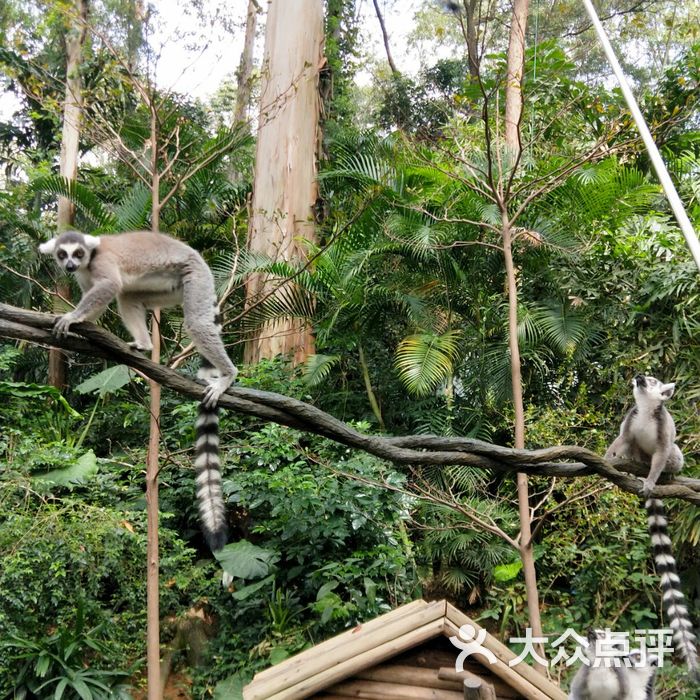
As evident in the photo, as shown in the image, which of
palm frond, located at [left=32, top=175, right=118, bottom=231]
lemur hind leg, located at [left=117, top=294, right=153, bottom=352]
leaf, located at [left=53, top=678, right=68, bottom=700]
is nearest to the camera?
lemur hind leg, located at [left=117, top=294, right=153, bottom=352]

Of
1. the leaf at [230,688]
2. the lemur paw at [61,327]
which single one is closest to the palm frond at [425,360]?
the leaf at [230,688]

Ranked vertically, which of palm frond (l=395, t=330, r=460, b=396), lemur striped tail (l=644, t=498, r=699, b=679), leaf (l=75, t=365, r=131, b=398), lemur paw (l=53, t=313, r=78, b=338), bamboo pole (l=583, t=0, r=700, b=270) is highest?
palm frond (l=395, t=330, r=460, b=396)

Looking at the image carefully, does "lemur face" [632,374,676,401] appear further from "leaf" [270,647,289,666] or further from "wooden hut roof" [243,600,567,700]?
"leaf" [270,647,289,666]

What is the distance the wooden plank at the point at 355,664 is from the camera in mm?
3600

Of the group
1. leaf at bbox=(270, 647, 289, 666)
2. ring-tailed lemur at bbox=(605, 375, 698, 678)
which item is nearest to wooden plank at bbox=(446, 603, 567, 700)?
ring-tailed lemur at bbox=(605, 375, 698, 678)

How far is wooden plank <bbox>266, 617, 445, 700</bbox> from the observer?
3600 millimetres

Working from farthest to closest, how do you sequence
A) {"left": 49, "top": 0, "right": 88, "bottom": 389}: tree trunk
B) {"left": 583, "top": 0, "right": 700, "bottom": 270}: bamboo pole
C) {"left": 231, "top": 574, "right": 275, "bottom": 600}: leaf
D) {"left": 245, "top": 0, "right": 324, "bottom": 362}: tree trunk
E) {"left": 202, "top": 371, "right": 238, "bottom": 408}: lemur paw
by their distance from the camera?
{"left": 49, "top": 0, "right": 88, "bottom": 389}: tree trunk → {"left": 245, "top": 0, "right": 324, "bottom": 362}: tree trunk → {"left": 231, "top": 574, "right": 275, "bottom": 600}: leaf → {"left": 202, "top": 371, "right": 238, "bottom": 408}: lemur paw → {"left": 583, "top": 0, "right": 700, "bottom": 270}: bamboo pole

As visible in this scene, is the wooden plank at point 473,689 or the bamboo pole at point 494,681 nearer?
the wooden plank at point 473,689

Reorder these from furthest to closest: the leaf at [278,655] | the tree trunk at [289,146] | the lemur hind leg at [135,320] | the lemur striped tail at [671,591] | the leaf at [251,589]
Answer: the tree trunk at [289,146] < the leaf at [251,589] < the leaf at [278,655] < the lemur striped tail at [671,591] < the lemur hind leg at [135,320]

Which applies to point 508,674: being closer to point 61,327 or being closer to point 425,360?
point 61,327

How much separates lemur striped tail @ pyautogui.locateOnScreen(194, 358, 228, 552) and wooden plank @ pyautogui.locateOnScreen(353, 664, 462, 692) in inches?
45.2

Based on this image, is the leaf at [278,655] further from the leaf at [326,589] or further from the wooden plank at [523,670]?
the wooden plank at [523,670]

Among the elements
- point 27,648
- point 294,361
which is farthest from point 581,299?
point 27,648

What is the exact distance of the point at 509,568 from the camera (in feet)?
25.8
